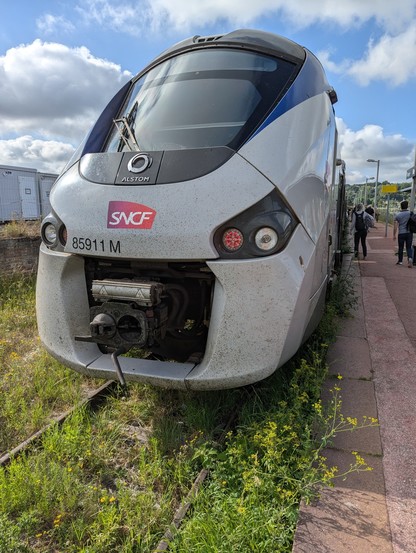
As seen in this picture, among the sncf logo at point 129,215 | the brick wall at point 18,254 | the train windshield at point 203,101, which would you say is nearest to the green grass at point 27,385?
the sncf logo at point 129,215

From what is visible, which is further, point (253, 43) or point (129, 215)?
point (253, 43)

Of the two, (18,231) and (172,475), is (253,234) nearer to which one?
(172,475)

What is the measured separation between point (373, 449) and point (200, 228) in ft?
6.05

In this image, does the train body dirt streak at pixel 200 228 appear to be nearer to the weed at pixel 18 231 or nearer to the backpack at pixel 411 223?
the weed at pixel 18 231

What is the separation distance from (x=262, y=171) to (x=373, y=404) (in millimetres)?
2088

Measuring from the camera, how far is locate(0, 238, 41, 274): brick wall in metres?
7.68

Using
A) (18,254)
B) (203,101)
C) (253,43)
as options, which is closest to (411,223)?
(253,43)

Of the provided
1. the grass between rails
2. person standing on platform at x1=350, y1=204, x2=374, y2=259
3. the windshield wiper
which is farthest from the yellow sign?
the windshield wiper

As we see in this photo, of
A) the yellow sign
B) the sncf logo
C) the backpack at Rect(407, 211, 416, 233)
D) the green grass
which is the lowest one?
the green grass

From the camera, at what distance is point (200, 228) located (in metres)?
2.65

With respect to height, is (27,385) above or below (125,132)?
below

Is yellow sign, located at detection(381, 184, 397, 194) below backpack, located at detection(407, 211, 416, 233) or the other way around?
the other way around

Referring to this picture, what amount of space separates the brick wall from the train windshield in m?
4.88

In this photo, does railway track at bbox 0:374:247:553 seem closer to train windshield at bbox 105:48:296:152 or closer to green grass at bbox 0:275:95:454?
green grass at bbox 0:275:95:454
